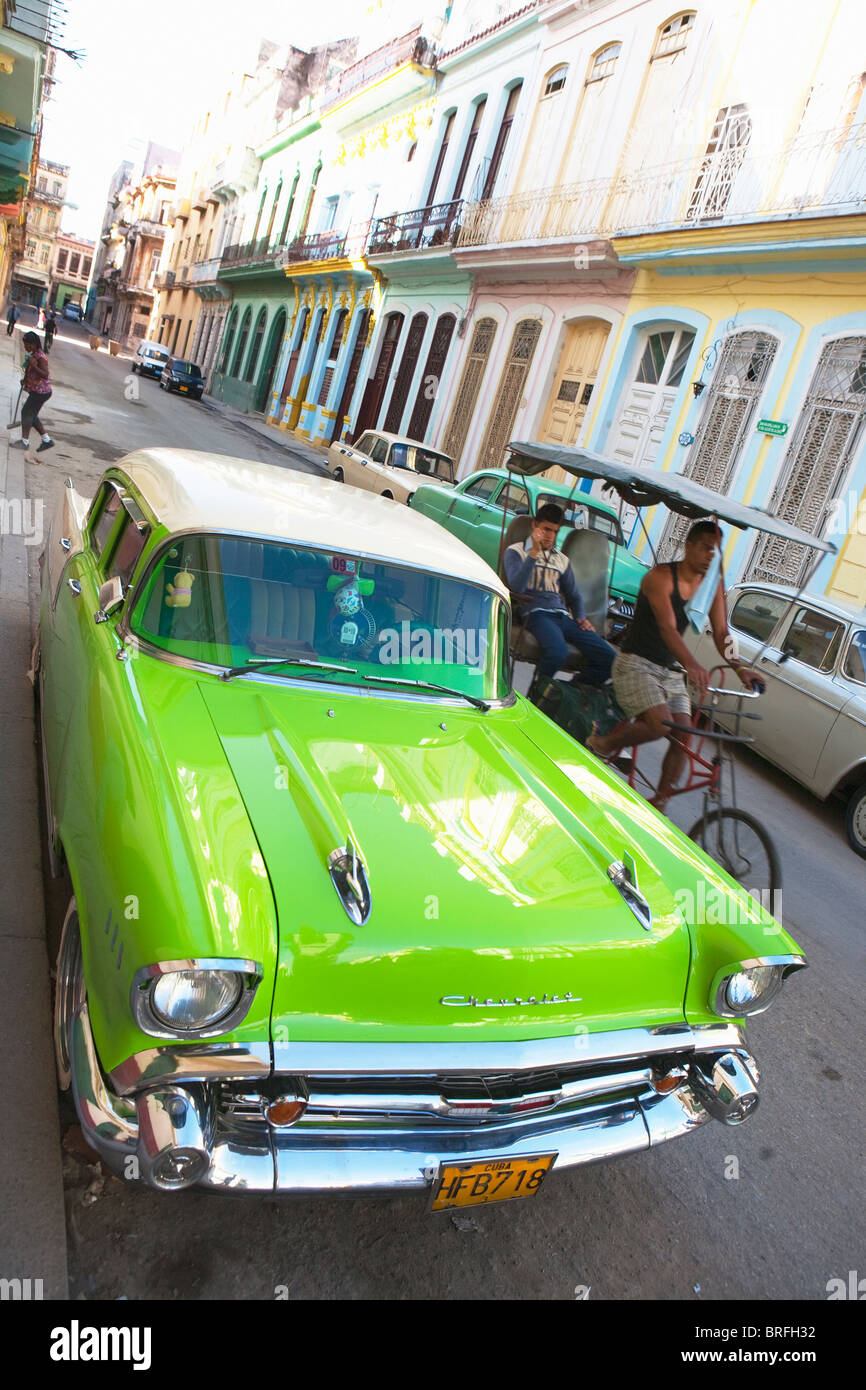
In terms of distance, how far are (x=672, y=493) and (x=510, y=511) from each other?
630 centimetres

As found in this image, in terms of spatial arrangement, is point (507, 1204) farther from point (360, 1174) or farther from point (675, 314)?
point (675, 314)

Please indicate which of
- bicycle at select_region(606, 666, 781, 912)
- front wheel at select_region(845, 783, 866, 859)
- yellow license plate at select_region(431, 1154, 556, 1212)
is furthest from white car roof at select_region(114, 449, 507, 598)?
front wheel at select_region(845, 783, 866, 859)

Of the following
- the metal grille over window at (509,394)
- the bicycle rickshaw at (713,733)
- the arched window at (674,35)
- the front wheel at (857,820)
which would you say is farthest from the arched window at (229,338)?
the front wheel at (857,820)

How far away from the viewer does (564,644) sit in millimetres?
6238

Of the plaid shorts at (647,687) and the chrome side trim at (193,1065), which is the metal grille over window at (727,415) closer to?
the plaid shorts at (647,687)

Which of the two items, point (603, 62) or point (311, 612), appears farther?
point (603, 62)

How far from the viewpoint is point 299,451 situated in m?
26.8

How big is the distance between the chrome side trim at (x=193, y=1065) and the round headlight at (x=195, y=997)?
0.20 feet

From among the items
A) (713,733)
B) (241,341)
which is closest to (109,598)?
(713,733)

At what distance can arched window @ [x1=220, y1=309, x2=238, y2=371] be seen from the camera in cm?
4684

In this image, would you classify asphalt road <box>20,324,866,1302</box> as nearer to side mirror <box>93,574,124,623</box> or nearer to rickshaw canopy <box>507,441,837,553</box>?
side mirror <box>93,574,124,623</box>

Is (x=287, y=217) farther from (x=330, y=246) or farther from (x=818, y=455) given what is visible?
(x=818, y=455)

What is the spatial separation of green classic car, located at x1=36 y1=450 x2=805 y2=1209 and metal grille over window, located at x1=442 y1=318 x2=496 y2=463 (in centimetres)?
1919

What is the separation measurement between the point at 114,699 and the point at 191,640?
16.3 inches
